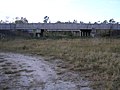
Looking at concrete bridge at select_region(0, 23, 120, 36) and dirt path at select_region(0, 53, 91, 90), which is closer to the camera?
dirt path at select_region(0, 53, 91, 90)

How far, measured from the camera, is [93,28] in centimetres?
8769

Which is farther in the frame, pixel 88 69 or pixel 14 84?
pixel 88 69

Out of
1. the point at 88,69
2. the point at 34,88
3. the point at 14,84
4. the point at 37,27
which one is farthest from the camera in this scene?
the point at 37,27

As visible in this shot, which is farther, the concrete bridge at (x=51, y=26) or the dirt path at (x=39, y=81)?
the concrete bridge at (x=51, y=26)

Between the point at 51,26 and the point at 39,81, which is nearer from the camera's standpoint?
the point at 39,81

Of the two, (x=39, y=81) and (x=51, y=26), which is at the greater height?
(x=51, y=26)

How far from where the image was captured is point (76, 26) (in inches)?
3339

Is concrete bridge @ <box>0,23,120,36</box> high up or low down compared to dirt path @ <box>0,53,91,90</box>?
up

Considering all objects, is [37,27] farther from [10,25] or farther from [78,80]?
[78,80]

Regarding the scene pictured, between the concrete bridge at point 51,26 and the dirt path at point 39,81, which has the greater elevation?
the concrete bridge at point 51,26

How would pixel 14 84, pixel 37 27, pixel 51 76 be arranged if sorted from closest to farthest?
pixel 14 84 < pixel 51 76 < pixel 37 27

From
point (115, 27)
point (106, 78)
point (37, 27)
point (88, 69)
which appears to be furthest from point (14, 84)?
point (115, 27)

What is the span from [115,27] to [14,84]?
77.6 meters

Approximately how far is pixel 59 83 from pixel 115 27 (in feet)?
252
